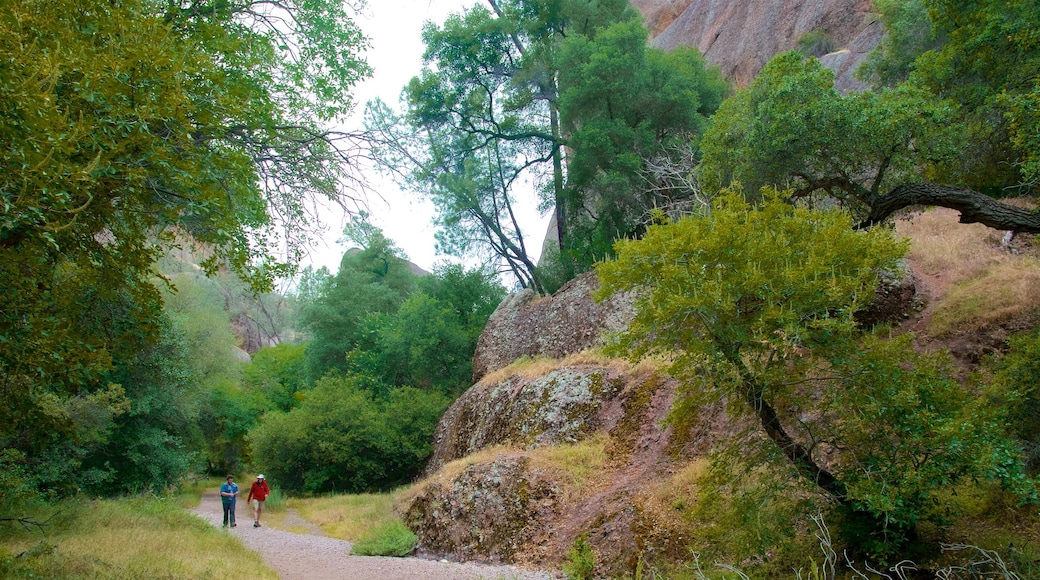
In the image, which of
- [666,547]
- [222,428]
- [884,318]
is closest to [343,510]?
[666,547]

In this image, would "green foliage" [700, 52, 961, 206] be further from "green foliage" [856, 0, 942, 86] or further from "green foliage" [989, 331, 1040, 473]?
"green foliage" [856, 0, 942, 86]

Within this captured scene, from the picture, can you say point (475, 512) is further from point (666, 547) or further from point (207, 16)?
point (207, 16)

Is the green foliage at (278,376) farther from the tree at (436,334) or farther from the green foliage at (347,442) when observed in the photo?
the green foliage at (347,442)

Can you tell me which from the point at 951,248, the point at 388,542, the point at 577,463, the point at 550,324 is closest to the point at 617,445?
the point at 577,463

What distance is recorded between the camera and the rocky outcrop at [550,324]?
62.8 ft

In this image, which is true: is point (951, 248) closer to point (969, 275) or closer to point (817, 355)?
point (969, 275)

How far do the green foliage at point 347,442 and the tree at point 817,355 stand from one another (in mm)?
18330

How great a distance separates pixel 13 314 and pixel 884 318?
14.7 m

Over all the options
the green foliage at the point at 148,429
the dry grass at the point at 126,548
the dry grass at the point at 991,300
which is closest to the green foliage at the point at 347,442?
the green foliage at the point at 148,429

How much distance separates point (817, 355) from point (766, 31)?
82.4 ft

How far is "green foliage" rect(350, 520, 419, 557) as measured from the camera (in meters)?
13.4

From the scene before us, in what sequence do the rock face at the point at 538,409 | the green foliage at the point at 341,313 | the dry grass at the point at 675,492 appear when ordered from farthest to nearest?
1. the green foliage at the point at 341,313
2. the rock face at the point at 538,409
3. the dry grass at the point at 675,492

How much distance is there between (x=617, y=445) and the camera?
46.2ft

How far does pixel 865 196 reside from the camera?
10.0 metres
